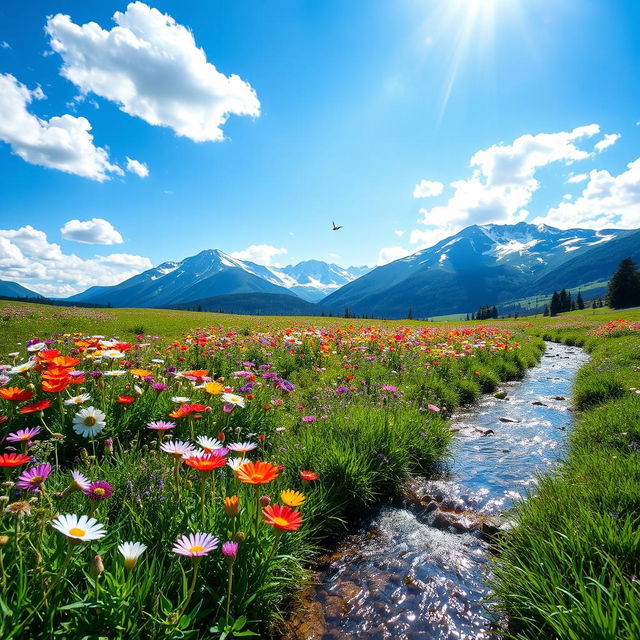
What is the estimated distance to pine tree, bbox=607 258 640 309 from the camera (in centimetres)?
8719

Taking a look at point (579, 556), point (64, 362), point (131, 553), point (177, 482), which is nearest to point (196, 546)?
point (131, 553)

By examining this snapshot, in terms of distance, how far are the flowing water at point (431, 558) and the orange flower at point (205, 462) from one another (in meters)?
1.83

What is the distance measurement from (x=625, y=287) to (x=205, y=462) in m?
116

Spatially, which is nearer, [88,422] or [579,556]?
[579,556]

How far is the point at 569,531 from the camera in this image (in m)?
3.06

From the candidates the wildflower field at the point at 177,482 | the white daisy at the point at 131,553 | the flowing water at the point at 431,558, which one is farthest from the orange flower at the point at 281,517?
the flowing water at the point at 431,558

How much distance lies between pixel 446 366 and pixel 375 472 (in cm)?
769

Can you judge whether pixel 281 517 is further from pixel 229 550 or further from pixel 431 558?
pixel 431 558

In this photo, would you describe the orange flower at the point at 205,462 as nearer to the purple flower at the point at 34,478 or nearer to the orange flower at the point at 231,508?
the orange flower at the point at 231,508

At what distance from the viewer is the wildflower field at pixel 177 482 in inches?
78.5

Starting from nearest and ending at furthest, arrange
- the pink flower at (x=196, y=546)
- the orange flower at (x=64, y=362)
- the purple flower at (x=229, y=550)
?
the pink flower at (x=196, y=546)
the purple flower at (x=229, y=550)
the orange flower at (x=64, y=362)

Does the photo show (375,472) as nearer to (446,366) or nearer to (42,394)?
(42,394)

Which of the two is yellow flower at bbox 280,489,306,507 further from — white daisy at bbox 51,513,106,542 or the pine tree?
the pine tree

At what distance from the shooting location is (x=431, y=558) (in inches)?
151
